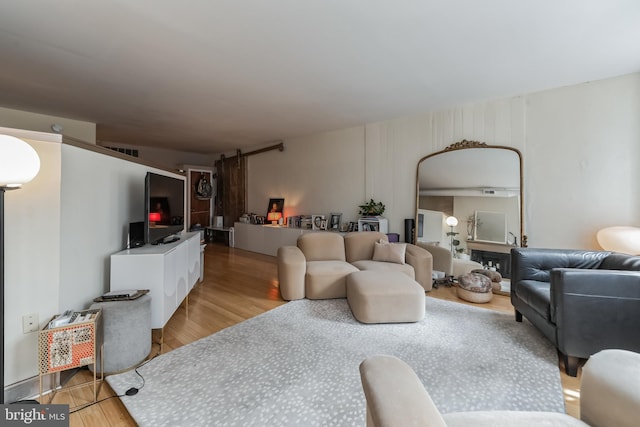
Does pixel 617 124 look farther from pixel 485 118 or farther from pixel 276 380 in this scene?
pixel 276 380

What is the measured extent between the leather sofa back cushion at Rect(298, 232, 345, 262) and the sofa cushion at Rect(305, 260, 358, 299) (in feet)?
1.68

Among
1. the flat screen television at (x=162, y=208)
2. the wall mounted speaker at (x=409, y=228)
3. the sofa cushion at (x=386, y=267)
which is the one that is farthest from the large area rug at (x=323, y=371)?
the wall mounted speaker at (x=409, y=228)

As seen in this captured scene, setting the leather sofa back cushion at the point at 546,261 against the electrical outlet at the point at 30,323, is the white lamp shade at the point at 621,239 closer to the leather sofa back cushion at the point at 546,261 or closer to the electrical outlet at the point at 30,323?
the leather sofa back cushion at the point at 546,261

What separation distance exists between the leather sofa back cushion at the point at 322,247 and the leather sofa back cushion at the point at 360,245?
0.11 m

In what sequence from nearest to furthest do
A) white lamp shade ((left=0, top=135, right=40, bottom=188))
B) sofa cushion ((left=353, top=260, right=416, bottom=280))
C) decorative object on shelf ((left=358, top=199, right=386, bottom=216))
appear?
white lamp shade ((left=0, top=135, right=40, bottom=188))
sofa cushion ((left=353, top=260, right=416, bottom=280))
decorative object on shelf ((left=358, top=199, right=386, bottom=216))

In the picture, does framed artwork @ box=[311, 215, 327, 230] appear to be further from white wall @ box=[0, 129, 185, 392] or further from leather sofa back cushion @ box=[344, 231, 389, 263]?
white wall @ box=[0, 129, 185, 392]

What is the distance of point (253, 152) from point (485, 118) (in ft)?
16.2

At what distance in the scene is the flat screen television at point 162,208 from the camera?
2.36 m

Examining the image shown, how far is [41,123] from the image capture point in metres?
4.20

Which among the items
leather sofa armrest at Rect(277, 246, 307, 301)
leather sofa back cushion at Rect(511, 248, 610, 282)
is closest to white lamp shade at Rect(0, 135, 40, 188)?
leather sofa armrest at Rect(277, 246, 307, 301)

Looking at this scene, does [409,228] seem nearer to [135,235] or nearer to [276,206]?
[276,206]

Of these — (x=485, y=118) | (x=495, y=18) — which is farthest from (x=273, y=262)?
(x=495, y=18)

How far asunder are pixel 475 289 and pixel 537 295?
3.27 ft

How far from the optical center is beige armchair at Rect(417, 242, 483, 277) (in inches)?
145
